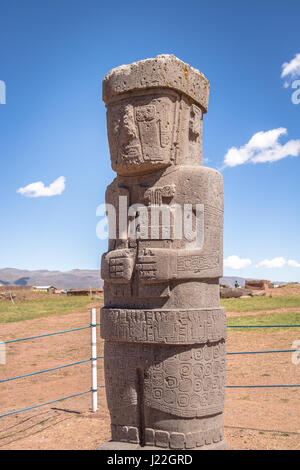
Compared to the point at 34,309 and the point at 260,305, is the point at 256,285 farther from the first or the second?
the point at 34,309

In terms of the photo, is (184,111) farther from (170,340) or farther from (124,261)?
(170,340)

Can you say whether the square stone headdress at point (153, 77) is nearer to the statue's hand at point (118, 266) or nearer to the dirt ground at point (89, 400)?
the statue's hand at point (118, 266)

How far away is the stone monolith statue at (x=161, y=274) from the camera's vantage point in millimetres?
4344

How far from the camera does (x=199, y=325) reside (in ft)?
14.3

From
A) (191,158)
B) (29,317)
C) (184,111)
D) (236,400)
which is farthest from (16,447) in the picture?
(29,317)

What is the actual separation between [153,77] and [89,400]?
18.0ft

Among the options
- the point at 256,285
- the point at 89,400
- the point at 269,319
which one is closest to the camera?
the point at 89,400

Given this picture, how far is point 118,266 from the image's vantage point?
465 centimetres

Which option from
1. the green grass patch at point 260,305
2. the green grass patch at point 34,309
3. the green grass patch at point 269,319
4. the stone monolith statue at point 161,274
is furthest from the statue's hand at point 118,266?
the green grass patch at point 260,305

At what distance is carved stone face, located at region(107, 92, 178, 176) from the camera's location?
4586 mm

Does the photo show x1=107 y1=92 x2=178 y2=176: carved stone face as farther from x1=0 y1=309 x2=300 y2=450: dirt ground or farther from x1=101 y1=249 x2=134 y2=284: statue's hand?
x1=0 y1=309 x2=300 y2=450: dirt ground

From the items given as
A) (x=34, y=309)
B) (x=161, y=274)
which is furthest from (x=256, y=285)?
(x=161, y=274)

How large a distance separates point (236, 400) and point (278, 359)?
315 cm

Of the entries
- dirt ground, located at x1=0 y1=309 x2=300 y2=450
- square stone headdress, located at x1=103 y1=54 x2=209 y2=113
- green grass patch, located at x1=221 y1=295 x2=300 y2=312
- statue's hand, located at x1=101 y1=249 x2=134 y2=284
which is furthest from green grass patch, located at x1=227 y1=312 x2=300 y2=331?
square stone headdress, located at x1=103 y1=54 x2=209 y2=113
